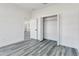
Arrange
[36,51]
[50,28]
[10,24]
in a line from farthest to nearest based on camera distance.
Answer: [50,28] → [10,24] → [36,51]

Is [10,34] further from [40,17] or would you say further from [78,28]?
[78,28]

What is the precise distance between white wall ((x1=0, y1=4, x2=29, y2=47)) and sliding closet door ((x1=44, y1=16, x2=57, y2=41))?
2.04 metres

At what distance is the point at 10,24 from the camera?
148 inches

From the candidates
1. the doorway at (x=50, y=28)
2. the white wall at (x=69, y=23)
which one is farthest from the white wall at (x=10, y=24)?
the white wall at (x=69, y=23)

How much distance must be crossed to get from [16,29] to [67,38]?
3229 millimetres

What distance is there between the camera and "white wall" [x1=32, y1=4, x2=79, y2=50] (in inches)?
126

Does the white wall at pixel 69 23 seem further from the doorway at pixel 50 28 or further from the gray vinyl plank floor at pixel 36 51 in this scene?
the doorway at pixel 50 28

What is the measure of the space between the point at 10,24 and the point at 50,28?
2971mm

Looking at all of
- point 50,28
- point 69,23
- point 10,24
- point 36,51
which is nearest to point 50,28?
point 50,28

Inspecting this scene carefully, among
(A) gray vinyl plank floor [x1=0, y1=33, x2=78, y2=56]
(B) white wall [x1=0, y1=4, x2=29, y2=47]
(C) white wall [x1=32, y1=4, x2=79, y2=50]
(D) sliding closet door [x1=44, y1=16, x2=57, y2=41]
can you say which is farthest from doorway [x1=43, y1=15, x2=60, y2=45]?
(B) white wall [x1=0, y1=4, x2=29, y2=47]

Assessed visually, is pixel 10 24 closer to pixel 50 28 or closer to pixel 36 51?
pixel 36 51

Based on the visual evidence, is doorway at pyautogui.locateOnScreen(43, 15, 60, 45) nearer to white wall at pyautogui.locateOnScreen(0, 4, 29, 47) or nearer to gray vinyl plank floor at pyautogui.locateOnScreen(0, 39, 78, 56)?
gray vinyl plank floor at pyautogui.locateOnScreen(0, 39, 78, 56)

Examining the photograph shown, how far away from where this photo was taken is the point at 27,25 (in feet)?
35.0

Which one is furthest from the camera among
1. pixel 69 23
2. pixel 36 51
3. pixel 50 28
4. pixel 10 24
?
pixel 50 28
